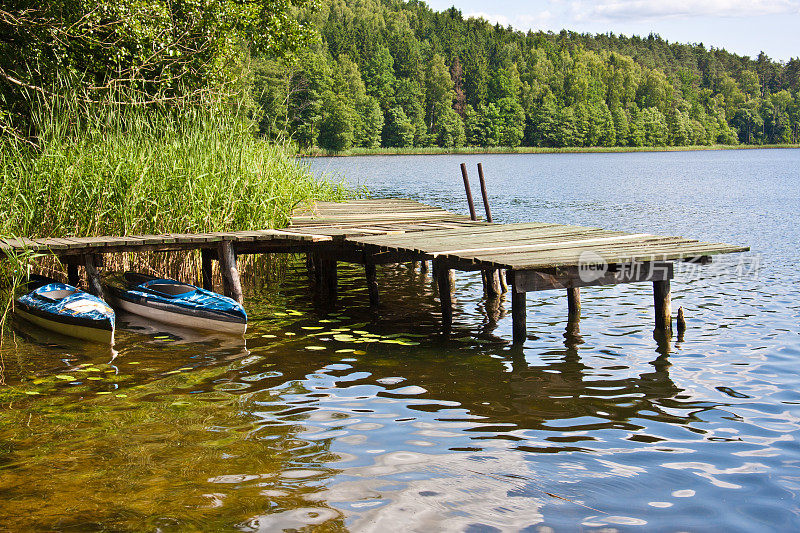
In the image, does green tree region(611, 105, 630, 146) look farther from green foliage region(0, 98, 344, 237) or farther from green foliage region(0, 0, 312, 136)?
green foliage region(0, 98, 344, 237)

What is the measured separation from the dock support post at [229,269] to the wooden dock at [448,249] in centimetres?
1

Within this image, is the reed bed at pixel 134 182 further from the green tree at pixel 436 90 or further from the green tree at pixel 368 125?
the green tree at pixel 436 90

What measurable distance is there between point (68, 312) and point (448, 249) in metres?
4.78

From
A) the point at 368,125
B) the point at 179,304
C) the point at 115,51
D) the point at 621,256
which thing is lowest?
the point at 179,304

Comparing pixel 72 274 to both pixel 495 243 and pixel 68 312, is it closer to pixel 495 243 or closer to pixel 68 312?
pixel 68 312

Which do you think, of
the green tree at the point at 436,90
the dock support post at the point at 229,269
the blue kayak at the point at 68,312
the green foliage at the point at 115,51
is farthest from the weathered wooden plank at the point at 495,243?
the green tree at the point at 436,90

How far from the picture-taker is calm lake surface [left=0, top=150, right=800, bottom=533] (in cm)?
512

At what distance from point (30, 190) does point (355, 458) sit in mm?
7305

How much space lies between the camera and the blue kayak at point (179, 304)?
10.0 m

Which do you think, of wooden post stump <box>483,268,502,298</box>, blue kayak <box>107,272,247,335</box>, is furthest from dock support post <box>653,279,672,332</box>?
blue kayak <box>107,272,247,335</box>

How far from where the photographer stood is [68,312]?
973 cm

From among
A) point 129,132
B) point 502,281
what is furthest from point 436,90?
point 129,132

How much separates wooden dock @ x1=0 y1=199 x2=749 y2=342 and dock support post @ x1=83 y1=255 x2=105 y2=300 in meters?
0.01

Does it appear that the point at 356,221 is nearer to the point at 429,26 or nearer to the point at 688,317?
the point at 688,317
